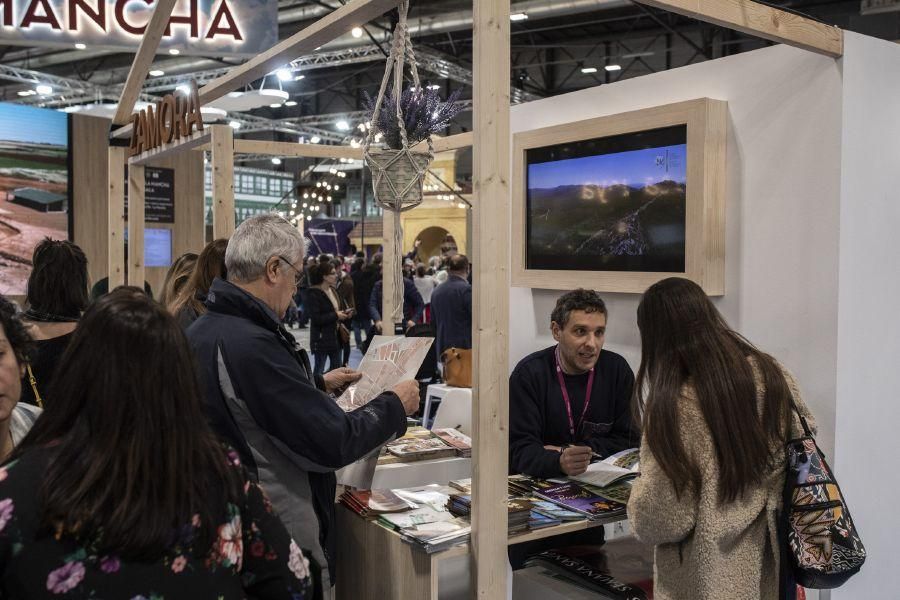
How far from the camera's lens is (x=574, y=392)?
312 centimetres

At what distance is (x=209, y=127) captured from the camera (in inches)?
158

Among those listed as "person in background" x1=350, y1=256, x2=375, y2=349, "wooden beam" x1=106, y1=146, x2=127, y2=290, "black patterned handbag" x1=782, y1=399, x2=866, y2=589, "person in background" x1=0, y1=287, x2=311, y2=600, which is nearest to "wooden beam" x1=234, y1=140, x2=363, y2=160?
"wooden beam" x1=106, y1=146, x2=127, y2=290

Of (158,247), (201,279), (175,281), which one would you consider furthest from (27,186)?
(201,279)

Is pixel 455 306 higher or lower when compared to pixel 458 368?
higher

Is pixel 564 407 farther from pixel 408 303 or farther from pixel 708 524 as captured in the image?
pixel 408 303

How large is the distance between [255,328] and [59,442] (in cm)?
87

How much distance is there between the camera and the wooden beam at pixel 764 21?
8.20ft

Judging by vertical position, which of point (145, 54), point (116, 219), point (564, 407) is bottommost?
point (564, 407)

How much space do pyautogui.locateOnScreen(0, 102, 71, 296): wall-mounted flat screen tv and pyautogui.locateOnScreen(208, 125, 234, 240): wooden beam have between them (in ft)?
15.2

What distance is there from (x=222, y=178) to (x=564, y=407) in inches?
80.8

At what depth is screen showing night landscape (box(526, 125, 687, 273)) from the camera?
140 inches

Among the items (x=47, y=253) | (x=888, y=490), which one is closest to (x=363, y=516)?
(x=47, y=253)

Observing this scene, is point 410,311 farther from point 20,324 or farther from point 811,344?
point 20,324

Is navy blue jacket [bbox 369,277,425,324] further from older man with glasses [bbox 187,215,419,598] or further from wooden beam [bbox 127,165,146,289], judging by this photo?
older man with glasses [bbox 187,215,419,598]
